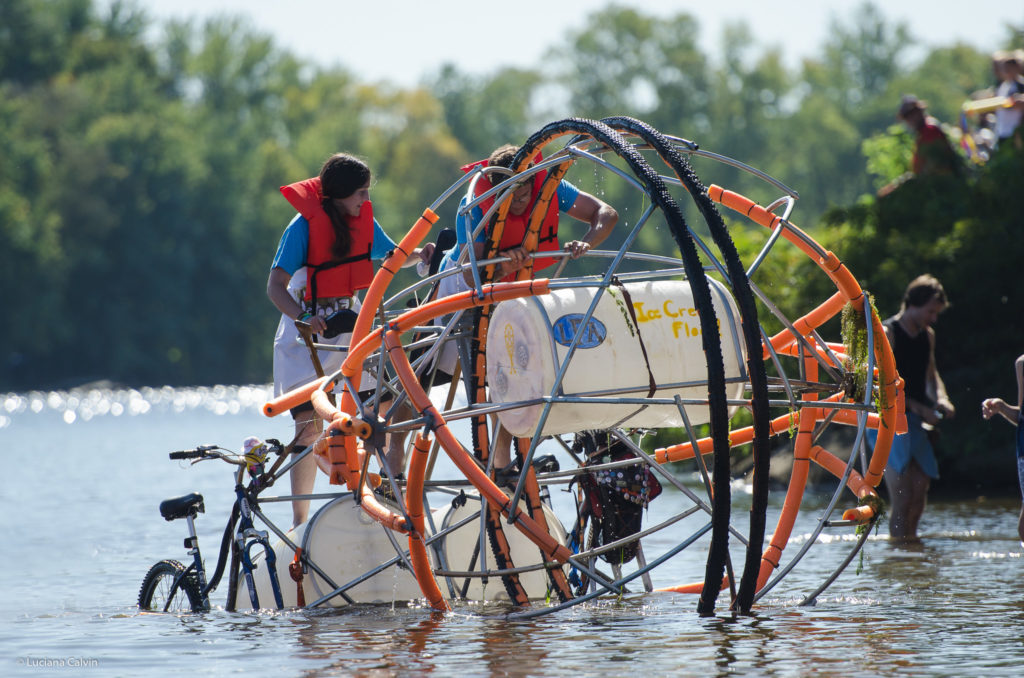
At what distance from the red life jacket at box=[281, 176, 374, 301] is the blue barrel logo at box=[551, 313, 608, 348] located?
202 centimetres

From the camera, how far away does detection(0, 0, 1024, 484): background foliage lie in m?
56.1

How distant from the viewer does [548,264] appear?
31.1 ft

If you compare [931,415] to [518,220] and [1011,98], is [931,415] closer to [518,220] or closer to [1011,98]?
[518,220]

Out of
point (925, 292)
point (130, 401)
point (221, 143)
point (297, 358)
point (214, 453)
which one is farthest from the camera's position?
point (221, 143)

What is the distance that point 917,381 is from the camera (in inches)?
445

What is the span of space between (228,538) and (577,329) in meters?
2.61

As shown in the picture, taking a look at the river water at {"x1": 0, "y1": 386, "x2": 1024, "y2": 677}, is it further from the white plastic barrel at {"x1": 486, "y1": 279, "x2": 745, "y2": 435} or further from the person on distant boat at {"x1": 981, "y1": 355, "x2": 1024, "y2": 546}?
the white plastic barrel at {"x1": 486, "y1": 279, "x2": 745, "y2": 435}

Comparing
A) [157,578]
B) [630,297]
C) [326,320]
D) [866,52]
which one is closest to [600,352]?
[630,297]

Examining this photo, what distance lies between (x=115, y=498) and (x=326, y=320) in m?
11.4

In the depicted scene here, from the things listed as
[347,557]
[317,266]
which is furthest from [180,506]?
[317,266]

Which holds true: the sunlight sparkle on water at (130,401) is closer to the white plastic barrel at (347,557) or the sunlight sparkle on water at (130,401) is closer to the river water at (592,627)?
the river water at (592,627)

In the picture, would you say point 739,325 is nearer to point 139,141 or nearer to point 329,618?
point 329,618

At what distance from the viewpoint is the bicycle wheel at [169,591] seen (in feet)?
28.6

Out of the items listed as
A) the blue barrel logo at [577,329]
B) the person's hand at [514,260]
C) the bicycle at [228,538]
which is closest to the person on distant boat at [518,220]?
the person's hand at [514,260]
